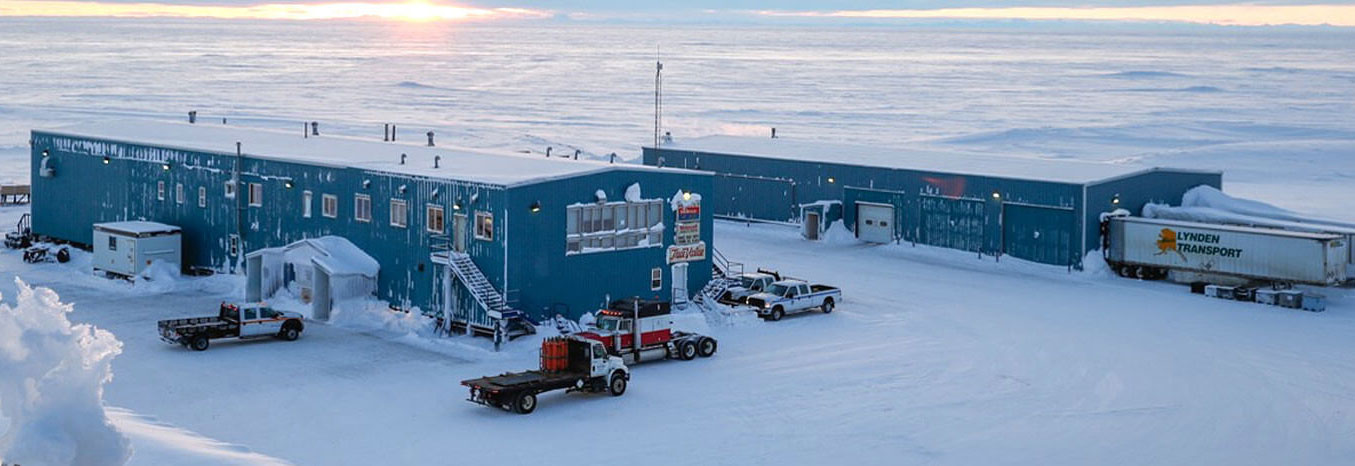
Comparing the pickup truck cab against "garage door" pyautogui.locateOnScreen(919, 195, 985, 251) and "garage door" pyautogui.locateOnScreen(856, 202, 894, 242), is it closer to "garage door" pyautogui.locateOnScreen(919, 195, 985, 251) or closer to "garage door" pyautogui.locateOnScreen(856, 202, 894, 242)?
"garage door" pyautogui.locateOnScreen(919, 195, 985, 251)

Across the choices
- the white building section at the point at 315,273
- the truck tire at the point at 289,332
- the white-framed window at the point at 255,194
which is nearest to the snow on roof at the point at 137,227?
the white-framed window at the point at 255,194

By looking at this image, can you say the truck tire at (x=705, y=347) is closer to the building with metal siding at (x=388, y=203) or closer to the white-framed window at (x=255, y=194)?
the building with metal siding at (x=388, y=203)

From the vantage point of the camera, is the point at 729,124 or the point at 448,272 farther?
the point at 729,124

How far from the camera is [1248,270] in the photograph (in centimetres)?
4247

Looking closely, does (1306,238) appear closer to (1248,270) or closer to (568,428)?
(1248,270)

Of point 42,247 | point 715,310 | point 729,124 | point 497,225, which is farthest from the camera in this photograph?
point 729,124

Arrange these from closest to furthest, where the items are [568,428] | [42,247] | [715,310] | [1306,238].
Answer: [568,428], [715,310], [1306,238], [42,247]

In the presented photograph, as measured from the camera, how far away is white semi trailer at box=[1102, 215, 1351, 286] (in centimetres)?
4147

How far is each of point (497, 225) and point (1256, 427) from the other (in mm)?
15976

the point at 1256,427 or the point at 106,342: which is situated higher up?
the point at 106,342

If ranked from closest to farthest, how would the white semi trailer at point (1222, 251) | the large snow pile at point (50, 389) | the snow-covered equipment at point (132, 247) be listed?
the large snow pile at point (50, 389) < the white semi trailer at point (1222, 251) < the snow-covered equipment at point (132, 247)

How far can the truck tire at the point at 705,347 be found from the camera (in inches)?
1294

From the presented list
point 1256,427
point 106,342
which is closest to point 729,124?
point 1256,427

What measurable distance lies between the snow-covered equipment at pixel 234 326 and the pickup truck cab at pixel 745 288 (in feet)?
33.3
